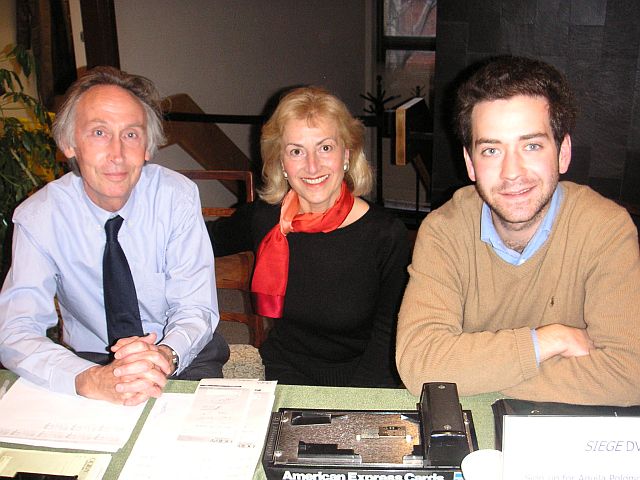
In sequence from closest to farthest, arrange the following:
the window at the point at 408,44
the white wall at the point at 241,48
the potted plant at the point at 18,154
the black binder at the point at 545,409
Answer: the black binder at the point at 545,409 → the potted plant at the point at 18,154 → the white wall at the point at 241,48 → the window at the point at 408,44

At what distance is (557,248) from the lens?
4.70 feet

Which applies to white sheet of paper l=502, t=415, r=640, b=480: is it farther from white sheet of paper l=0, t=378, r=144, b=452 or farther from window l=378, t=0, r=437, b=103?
window l=378, t=0, r=437, b=103

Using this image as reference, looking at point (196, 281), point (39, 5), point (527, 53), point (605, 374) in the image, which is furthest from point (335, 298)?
point (39, 5)

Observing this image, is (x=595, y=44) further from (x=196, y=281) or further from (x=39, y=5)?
(x=39, y=5)

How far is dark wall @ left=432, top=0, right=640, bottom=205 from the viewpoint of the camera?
9.16 feet

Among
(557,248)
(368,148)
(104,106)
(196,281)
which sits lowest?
(368,148)

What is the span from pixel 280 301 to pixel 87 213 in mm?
605

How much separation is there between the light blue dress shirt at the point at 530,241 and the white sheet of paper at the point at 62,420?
889 mm

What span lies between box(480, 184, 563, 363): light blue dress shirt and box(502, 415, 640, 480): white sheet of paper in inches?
24.5

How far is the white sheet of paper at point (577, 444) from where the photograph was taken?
2.88ft

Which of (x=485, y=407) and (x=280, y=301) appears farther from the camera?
(x=280, y=301)

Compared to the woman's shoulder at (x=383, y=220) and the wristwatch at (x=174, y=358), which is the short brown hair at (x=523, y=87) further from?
the wristwatch at (x=174, y=358)

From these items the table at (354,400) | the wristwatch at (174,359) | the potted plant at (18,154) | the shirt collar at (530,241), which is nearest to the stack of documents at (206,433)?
the table at (354,400)

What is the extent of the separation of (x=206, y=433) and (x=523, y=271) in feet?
2.67
